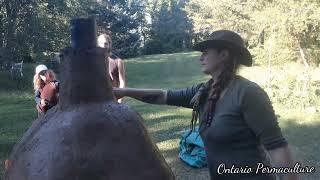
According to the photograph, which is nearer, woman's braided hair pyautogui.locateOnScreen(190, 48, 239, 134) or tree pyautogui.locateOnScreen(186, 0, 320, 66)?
woman's braided hair pyautogui.locateOnScreen(190, 48, 239, 134)

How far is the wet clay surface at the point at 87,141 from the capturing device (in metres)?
1.66

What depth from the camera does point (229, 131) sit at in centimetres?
249

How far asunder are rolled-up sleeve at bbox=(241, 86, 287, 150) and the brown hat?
0.84 ft

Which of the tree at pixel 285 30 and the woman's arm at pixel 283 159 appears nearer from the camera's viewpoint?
the woman's arm at pixel 283 159

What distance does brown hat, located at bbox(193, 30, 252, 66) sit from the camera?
2.54 meters

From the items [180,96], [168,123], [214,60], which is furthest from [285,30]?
[214,60]

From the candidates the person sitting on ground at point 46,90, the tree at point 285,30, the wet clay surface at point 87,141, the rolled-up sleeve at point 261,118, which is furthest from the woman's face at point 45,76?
the tree at point 285,30


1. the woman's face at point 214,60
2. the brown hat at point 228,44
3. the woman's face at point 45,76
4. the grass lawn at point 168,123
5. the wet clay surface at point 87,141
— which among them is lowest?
the grass lawn at point 168,123

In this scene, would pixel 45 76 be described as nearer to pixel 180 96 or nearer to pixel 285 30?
pixel 180 96

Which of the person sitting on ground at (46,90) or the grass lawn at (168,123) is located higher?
the person sitting on ground at (46,90)

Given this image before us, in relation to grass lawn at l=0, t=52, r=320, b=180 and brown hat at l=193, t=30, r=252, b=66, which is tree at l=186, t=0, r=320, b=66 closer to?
grass lawn at l=0, t=52, r=320, b=180

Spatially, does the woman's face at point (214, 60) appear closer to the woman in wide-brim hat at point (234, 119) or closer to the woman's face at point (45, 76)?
the woman in wide-brim hat at point (234, 119)

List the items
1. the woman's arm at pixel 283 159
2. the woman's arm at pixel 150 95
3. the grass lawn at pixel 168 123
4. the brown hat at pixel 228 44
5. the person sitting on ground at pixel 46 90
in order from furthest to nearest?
the grass lawn at pixel 168 123 < the person sitting on ground at pixel 46 90 < the woman's arm at pixel 150 95 < the brown hat at pixel 228 44 < the woman's arm at pixel 283 159

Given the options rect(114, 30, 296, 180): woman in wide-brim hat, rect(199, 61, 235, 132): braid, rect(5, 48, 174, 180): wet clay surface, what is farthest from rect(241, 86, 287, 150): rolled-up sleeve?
rect(5, 48, 174, 180): wet clay surface
